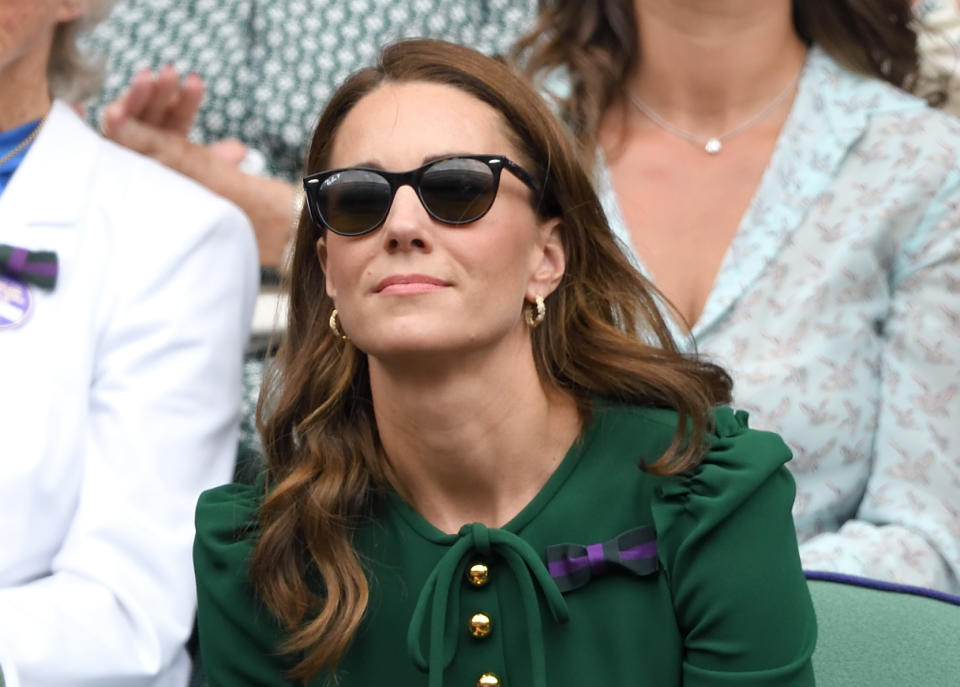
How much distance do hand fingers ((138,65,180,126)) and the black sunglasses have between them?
0.90 metres

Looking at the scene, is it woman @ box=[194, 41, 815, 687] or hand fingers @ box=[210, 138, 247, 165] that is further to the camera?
hand fingers @ box=[210, 138, 247, 165]

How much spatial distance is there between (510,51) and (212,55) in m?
0.67

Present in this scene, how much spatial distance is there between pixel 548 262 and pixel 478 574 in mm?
394

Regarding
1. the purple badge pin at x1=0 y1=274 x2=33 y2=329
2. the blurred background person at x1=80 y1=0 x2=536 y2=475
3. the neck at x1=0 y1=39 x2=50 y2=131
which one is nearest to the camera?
the purple badge pin at x1=0 y1=274 x2=33 y2=329

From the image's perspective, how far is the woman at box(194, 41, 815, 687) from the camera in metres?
1.64

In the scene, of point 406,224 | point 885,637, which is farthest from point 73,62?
point 885,637

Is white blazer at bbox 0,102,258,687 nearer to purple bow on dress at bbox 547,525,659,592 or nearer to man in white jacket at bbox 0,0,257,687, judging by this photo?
man in white jacket at bbox 0,0,257,687

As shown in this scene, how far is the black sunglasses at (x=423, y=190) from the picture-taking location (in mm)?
1623

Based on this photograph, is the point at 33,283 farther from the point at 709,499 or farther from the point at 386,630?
the point at 709,499

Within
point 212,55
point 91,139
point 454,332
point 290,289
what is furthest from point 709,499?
point 212,55

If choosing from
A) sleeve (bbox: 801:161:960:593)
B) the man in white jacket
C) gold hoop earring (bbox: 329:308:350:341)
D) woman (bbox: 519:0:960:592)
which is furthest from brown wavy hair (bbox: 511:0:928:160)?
gold hoop earring (bbox: 329:308:350:341)

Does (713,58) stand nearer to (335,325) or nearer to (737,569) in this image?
(335,325)

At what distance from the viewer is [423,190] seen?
1620 mm

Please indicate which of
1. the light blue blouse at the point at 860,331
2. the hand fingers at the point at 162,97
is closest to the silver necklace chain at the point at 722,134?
the light blue blouse at the point at 860,331
